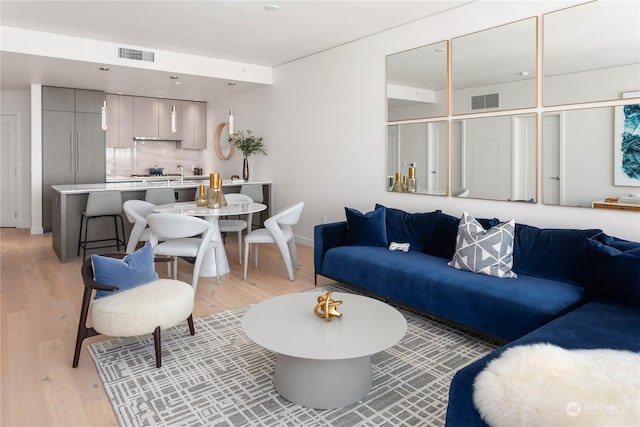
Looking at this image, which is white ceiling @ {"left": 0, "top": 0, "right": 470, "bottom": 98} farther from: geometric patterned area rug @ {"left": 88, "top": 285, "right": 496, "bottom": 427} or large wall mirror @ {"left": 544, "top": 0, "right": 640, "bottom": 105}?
geometric patterned area rug @ {"left": 88, "top": 285, "right": 496, "bottom": 427}

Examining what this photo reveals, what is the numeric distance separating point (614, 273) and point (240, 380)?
7.35ft

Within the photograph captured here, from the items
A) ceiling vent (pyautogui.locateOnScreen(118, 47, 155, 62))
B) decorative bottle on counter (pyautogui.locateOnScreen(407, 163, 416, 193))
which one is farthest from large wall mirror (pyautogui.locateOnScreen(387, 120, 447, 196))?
ceiling vent (pyautogui.locateOnScreen(118, 47, 155, 62))

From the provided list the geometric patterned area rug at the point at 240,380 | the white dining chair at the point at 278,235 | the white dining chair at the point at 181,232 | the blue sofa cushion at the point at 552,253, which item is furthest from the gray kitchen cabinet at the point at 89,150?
the blue sofa cushion at the point at 552,253

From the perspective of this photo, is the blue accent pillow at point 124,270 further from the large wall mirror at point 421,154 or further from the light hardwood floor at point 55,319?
the large wall mirror at point 421,154

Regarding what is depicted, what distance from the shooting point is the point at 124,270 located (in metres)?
2.73

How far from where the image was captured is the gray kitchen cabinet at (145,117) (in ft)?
26.7

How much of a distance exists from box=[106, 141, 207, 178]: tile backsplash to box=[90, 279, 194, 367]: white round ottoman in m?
6.26

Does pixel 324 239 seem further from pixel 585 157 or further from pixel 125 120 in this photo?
pixel 125 120

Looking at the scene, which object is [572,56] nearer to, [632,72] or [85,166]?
[632,72]

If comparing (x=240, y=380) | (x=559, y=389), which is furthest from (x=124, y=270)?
(x=559, y=389)

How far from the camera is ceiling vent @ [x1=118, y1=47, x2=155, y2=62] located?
212 inches

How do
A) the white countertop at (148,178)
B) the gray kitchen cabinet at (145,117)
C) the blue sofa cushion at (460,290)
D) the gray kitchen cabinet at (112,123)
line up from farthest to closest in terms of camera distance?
1. the gray kitchen cabinet at (145,117)
2. the white countertop at (148,178)
3. the gray kitchen cabinet at (112,123)
4. the blue sofa cushion at (460,290)

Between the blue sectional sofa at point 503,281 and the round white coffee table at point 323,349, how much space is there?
59 cm

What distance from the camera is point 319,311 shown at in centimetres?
242
